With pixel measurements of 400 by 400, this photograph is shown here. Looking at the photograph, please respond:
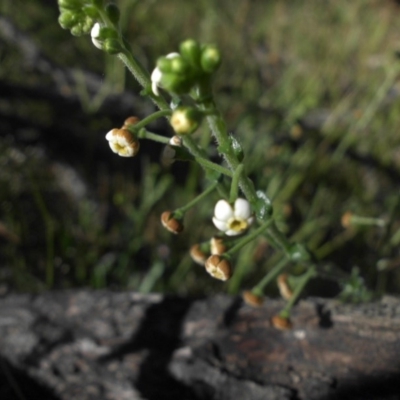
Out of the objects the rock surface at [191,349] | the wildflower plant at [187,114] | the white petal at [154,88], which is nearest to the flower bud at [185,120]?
the wildflower plant at [187,114]

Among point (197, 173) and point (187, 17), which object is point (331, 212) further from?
point (187, 17)

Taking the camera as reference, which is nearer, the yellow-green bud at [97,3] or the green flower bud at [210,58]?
the green flower bud at [210,58]

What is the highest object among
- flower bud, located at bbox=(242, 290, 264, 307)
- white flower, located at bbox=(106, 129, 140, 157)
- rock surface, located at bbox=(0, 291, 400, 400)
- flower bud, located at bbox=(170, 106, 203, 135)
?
flower bud, located at bbox=(170, 106, 203, 135)

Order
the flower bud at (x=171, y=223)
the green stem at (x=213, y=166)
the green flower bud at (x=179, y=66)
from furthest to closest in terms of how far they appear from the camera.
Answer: the flower bud at (x=171, y=223)
the green stem at (x=213, y=166)
the green flower bud at (x=179, y=66)

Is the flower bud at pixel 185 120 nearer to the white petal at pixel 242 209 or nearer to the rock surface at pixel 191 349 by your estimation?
the white petal at pixel 242 209

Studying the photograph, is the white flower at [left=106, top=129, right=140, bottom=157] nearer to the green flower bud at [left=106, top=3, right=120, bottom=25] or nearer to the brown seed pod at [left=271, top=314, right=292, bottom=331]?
the green flower bud at [left=106, top=3, right=120, bottom=25]

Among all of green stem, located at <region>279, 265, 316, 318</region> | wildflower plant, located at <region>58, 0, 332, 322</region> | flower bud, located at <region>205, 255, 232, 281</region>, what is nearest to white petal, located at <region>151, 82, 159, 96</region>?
wildflower plant, located at <region>58, 0, 332, 322</region>

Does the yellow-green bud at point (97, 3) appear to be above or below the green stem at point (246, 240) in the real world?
above

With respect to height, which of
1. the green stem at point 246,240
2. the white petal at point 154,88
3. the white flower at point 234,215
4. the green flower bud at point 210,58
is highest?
the green flower bud at point 210,58
